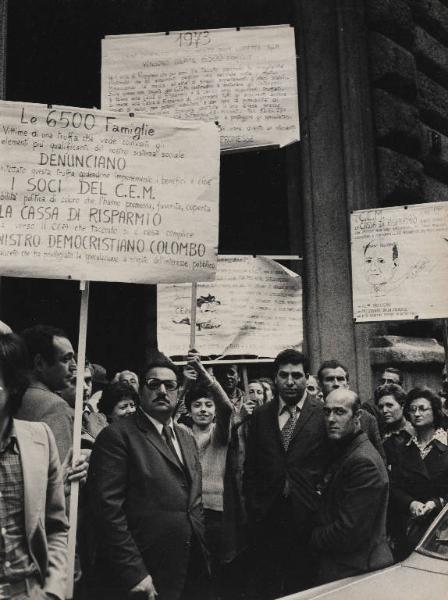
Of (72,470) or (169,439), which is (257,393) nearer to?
(169,439)

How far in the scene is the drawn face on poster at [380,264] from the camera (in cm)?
504

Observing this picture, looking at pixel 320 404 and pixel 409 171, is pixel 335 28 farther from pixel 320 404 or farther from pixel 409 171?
pixel 320 404

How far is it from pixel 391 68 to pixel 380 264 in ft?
8.52

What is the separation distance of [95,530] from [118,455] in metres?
0.31

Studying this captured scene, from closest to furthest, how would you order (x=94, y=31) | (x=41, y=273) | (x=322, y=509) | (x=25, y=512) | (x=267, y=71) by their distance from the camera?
(x=25, y=512) < (x=41, y=273) < (x=322, y=509) < (x=267, y=71) < (x=94, y=31)

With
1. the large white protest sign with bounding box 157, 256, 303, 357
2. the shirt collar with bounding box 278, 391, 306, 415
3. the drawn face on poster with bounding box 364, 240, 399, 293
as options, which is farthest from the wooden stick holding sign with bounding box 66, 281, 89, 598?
the drawn face on poster with bounding box 364, 240, 399, 293

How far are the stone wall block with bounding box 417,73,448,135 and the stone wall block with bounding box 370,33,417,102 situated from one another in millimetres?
333

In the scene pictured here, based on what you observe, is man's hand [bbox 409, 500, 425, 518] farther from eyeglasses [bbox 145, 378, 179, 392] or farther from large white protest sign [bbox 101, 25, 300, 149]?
large white protest sign [bbox 101, 25, 300, 149]

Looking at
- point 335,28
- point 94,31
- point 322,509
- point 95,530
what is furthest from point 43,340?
point 335,28

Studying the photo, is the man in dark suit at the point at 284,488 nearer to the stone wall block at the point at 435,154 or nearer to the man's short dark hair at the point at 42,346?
the man's short dark hair at the point at 42,346

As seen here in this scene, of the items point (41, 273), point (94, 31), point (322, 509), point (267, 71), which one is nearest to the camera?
point (41, 273)

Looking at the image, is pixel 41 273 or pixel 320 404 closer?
pixel 41 273

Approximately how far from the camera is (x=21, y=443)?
7.41ft

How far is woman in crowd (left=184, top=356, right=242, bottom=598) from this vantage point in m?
3.84
